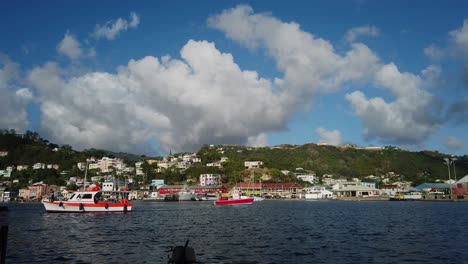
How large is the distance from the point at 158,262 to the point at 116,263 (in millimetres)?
2413

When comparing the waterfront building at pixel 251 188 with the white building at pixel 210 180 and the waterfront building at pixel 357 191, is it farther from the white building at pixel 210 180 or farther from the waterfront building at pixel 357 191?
the waterfront building at pixel 357 191

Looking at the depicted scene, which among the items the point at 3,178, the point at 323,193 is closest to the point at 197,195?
the point at 323,193

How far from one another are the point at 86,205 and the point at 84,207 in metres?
0.58

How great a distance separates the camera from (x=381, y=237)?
33250 millimetres

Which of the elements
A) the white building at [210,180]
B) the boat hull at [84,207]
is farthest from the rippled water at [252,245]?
the white building at [210,180]

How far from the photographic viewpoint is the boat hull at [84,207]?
64.1 meters

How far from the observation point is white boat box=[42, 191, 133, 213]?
64125 millimetres

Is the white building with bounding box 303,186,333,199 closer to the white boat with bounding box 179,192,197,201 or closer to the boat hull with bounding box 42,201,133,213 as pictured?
the white boat with bounding box 179,192,197,201

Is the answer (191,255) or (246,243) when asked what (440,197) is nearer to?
(246,243)

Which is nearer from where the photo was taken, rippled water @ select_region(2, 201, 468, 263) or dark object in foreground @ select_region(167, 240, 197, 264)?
dark object in foreground @ select_region(167, 240, 197, 264)

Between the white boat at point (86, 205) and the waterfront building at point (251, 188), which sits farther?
the waterfront building at point (251, 188)

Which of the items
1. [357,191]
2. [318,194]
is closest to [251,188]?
[318,194]

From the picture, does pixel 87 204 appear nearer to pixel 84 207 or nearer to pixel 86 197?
pixel 84 207

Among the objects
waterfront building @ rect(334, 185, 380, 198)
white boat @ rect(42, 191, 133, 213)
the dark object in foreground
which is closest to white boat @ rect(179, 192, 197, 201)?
waterfront building @ rect(334, 185, 380, 198)
